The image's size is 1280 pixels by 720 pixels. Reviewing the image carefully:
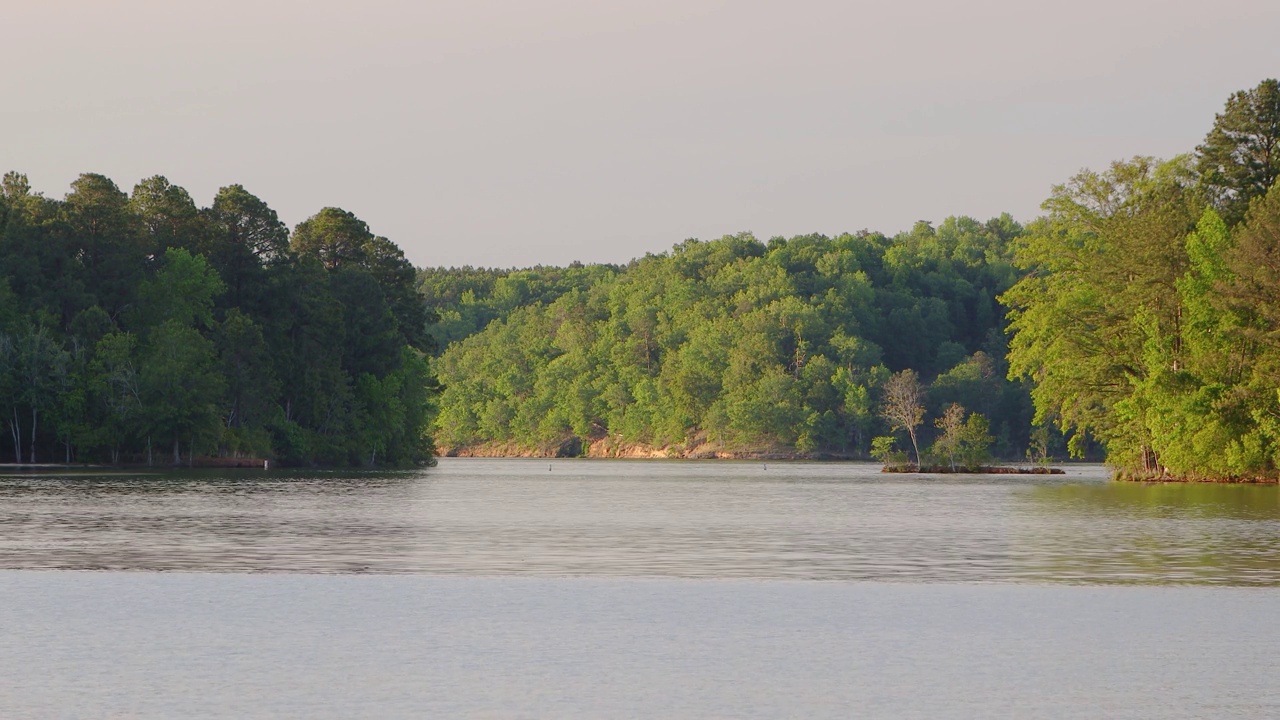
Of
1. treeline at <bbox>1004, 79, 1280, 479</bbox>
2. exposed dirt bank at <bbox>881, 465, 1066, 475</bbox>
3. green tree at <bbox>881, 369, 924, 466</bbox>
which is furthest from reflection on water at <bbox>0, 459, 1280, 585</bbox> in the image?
green tree at <bbox>881, 369, 924, 466</bbox>

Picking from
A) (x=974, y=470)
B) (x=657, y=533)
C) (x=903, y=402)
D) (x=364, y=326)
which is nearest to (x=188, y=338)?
(x=364, y=326)

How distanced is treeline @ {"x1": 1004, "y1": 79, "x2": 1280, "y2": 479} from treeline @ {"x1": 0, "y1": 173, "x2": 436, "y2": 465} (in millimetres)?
48499

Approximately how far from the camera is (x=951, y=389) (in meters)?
183

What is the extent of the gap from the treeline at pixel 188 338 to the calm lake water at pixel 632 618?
6490 centimetres

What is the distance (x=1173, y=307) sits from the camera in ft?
274

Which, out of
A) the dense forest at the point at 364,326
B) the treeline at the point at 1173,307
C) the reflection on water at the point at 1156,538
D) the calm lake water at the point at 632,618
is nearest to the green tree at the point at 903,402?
the dense forest at the point at 364,326

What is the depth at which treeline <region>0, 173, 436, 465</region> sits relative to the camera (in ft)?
344

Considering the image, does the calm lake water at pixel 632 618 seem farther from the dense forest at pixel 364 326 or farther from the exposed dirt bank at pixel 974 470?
the exposed dirt bank at pixel 974 470

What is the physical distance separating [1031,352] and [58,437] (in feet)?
195

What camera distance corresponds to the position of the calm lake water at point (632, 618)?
14859 millimetres

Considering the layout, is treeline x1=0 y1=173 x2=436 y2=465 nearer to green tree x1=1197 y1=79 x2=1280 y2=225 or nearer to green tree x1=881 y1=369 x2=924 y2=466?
green tree x1=881 y1=369 x2=924 y2=466

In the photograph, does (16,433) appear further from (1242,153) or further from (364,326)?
(1242,153)

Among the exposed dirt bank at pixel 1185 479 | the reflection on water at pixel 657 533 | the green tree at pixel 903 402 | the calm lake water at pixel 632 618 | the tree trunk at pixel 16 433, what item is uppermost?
the green tree at pixel 903 402

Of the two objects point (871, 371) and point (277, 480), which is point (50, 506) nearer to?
point (277, 480)
